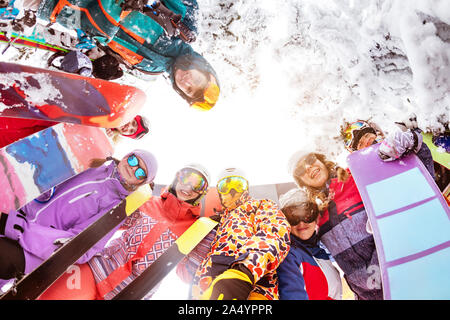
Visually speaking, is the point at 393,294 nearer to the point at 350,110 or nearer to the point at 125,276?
the point at 350,110

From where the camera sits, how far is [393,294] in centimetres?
177

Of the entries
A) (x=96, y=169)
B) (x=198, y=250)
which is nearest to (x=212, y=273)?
(x=198, y=250)

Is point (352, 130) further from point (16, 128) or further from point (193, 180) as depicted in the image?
point (16, 128)

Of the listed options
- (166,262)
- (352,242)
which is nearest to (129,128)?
(166,262)

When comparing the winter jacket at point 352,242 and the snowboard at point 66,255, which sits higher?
the winter jacket at point 352,242

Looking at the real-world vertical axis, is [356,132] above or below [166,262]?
above

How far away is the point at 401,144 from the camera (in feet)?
6.40

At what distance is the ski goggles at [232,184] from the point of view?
261 cm

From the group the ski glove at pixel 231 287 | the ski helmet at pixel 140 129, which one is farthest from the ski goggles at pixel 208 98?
the ski glove at pixel 231 287

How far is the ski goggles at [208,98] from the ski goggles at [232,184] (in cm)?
94

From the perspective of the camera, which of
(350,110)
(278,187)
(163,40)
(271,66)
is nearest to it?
(163,40)

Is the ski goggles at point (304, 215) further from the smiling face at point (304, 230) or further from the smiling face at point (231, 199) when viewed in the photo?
the smiling face at point (231, 199)

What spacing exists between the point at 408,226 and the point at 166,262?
7.02 ft
